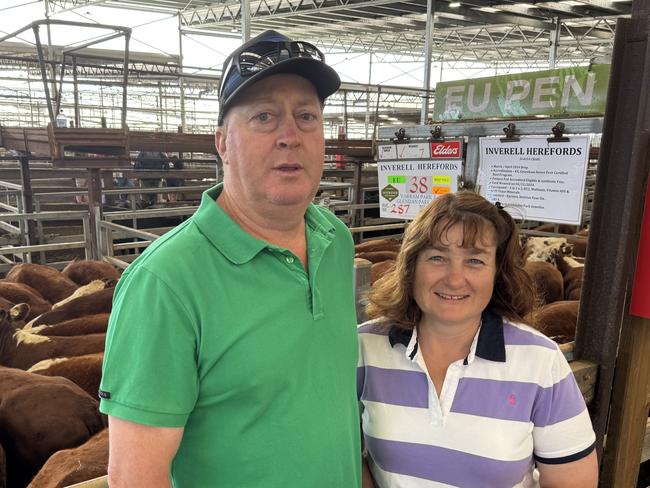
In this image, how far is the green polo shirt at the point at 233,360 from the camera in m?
A: 1.01

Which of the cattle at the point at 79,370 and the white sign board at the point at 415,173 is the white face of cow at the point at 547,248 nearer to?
the white sign board at the point at 415,173

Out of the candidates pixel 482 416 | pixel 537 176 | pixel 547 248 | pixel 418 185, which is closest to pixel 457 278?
pixel 482 416

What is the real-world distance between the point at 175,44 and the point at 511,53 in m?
15.1

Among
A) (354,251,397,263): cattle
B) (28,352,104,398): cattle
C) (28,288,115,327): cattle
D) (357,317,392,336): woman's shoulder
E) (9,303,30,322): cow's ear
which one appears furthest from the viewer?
(354,251,397,263): cattle

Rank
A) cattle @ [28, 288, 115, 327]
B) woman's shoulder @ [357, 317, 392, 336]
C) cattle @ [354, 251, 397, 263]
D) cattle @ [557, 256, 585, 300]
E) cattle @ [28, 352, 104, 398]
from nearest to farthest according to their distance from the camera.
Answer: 1. woman's shoulder @ [357, 317, 392, 336]
2. cattle @ [28, 352, 104, 398]
3. cattle @ [28, 288, 115, 327]
4. cattle @ [557, 256, 585, 300]
5. cattle @ [354, 251, 397, 263]

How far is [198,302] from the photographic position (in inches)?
42.1

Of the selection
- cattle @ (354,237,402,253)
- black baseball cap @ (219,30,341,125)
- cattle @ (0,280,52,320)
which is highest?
black baseball cap @ (219,30,341,125)

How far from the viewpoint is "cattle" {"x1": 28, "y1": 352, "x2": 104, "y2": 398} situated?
335 cm

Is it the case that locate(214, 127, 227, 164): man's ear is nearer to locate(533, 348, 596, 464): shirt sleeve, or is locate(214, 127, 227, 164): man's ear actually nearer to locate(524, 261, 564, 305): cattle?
locate(533, 348, 596, 464): shirt sleeve

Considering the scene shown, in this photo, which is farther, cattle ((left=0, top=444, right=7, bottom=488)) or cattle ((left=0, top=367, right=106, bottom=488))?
cattle ((left=0, top=367, right=106, bottom=488))

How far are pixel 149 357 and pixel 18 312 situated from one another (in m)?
3.93

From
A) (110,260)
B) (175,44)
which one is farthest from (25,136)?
(175,44)

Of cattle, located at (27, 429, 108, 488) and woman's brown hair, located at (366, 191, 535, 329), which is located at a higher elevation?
woman's brown hair, located at (366, 191, 535, 329)

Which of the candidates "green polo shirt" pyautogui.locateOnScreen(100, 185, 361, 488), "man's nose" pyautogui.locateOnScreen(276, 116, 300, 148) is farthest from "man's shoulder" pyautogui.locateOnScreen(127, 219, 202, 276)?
"man's nose" pyautogui.locateOnScreen(276, 116, 300, 148)
